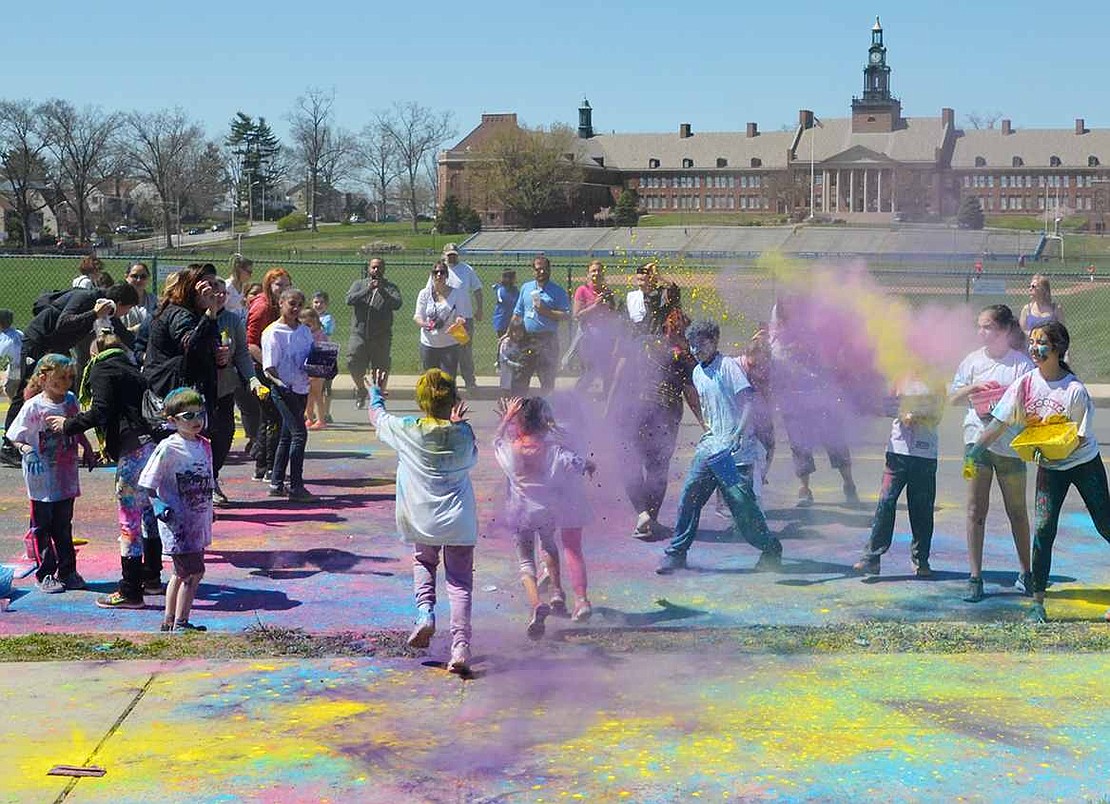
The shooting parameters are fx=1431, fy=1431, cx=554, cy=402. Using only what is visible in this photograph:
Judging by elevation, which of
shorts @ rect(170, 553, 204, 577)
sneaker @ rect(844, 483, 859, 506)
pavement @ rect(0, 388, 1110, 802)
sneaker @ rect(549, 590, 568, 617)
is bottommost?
pavement @ rect(0, 388, 1110, 802)

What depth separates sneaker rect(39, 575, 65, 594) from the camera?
26.9 feet

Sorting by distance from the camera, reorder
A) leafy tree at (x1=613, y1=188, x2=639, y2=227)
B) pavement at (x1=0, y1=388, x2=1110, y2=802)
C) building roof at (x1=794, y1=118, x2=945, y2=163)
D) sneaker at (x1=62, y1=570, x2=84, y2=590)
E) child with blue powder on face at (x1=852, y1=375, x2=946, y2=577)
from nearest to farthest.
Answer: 1. pavement at (x1=0, y1=388, x2=1110, y2=802)
2. sneaker at (x1=62, y1=570, x2=84, y2=590)
3. child with blue powder on face at (x1=852, y1=375, x2=946, y2=577)
4. building roof at (x1=794, y1=118, x2=945, y2=163)
5. leafy tree at (x1=613, y1=188, x2=639, y2=227)

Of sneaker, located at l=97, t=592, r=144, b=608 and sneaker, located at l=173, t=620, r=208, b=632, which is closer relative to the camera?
sneaker, located at l=173, t=620, r=208, b=632

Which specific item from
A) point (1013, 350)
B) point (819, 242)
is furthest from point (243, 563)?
point (819, 242)

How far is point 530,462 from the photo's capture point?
7367 mm

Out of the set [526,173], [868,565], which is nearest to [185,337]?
[868,565]

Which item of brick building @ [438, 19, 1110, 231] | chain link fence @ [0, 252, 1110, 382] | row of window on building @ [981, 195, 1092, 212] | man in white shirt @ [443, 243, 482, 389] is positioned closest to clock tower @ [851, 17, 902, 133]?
brick building @ [438, 19, 1110, 231]

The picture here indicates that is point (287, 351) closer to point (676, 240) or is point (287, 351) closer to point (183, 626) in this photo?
point (183, 626)

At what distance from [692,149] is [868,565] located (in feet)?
475

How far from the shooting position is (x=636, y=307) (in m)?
10.4

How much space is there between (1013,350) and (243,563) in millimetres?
4806

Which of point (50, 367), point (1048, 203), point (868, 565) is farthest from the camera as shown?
point (1048, 203)

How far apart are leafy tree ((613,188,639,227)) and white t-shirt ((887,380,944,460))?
114 meters

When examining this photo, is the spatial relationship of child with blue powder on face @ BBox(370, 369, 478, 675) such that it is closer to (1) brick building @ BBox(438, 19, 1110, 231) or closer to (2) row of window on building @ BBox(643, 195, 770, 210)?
(1) brick building @ BBox(438, 19, 1110, 231)
